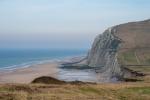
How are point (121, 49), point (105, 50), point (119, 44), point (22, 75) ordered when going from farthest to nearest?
point (105, 50) < point (119, 44) < point (121, 49) < point (22, 75)

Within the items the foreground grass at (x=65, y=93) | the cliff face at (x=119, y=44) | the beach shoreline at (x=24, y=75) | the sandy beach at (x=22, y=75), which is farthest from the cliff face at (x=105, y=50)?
the foreground grass at (x=65, y=93)

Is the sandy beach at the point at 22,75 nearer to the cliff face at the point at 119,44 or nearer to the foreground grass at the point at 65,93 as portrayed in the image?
the cliff face at the point at 119,44

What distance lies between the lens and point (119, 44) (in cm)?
15862

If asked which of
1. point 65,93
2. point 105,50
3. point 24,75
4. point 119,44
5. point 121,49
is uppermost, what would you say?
point 119,44

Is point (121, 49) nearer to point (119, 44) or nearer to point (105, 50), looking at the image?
point (119, 44)

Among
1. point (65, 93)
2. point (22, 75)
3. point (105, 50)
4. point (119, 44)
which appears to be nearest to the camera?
point (65, 93)

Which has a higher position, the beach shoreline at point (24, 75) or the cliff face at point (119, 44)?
the cliff face at point (119, 44)

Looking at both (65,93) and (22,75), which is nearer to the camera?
(65,93)

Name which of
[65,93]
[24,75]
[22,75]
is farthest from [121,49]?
[65,93]

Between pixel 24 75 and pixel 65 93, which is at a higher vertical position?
pixel 24 75

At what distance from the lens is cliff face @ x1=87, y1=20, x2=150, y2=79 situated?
468 ft

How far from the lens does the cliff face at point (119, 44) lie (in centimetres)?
14250

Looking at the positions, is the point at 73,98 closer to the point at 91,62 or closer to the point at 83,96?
the point at 83,96

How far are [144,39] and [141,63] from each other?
45.5m
